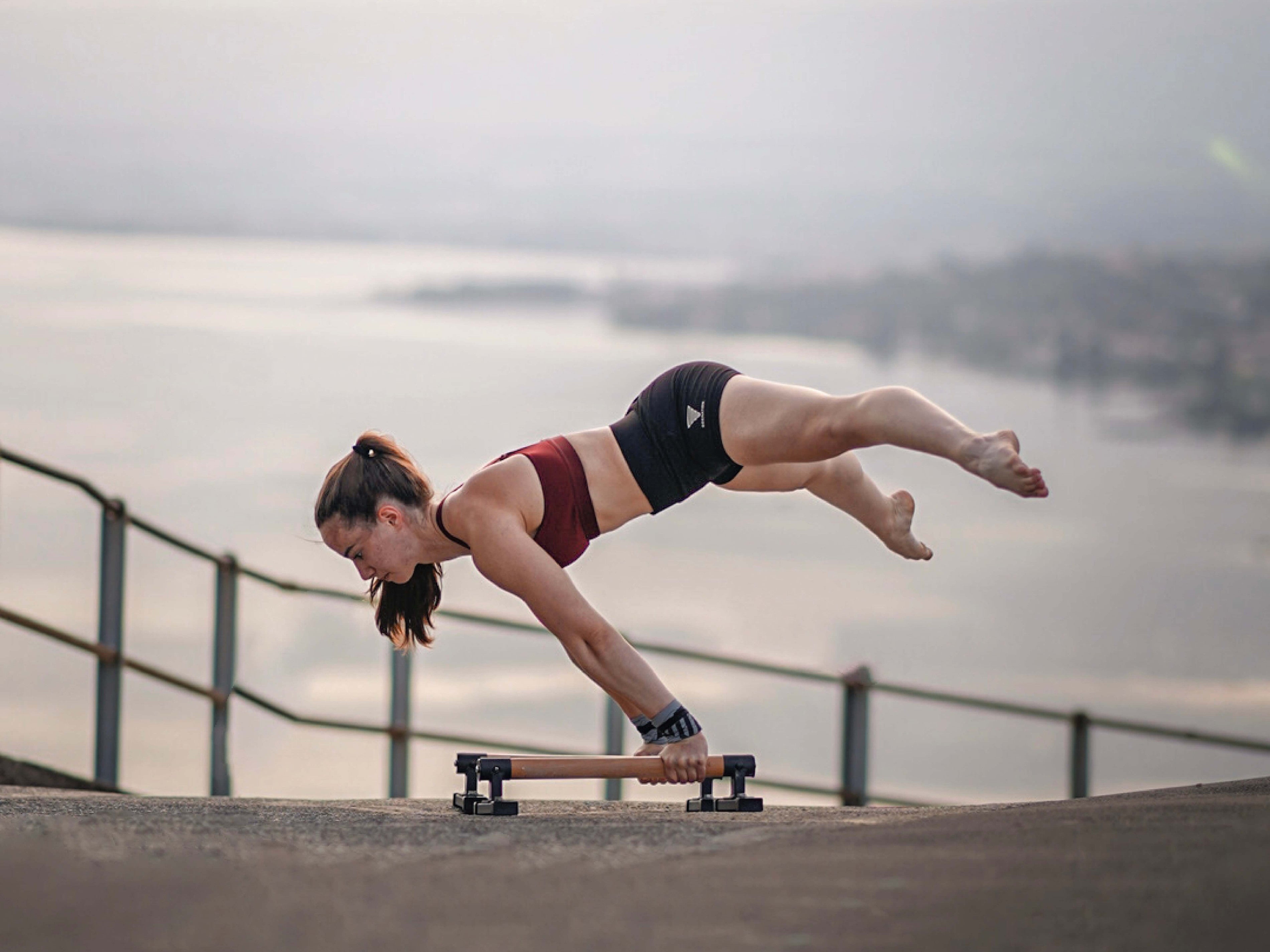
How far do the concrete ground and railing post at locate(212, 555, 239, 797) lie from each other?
2.16 m

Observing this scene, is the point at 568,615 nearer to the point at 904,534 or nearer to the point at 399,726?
the point at 904,534

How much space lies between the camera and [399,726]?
15.1ft

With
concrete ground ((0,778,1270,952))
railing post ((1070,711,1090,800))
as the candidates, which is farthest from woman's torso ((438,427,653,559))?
railing post ((1070,711,1090,800))

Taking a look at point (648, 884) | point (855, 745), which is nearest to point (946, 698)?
point (855, 745)

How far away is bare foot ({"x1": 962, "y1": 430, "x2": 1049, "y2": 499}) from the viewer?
7.72 feet

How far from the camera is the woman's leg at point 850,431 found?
7.82ft

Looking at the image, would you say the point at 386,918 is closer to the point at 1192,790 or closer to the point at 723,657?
the point at 1192,790

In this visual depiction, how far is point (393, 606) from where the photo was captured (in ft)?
10.1

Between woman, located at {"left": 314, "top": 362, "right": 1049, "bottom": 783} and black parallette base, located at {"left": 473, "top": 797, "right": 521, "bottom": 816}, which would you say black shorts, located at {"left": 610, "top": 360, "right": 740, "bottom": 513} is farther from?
black parallette base, located at {"left": 473, "top": 797, "right": 521, "bottom": 816}

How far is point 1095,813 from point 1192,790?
502mm

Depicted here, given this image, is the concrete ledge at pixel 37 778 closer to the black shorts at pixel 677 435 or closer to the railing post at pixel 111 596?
the railing post at pixel 111 596

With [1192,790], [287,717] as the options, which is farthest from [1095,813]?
[287,717]

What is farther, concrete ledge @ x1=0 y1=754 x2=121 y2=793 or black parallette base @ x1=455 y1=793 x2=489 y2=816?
concrete ledge @ x1=0 y1=754 x2=121 y2=793

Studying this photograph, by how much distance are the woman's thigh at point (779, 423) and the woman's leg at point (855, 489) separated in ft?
0.52
